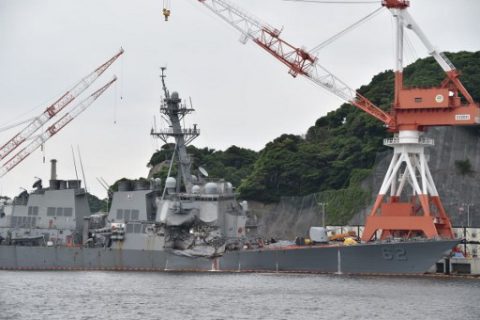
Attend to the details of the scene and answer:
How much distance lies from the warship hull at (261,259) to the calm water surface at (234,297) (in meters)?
1.21

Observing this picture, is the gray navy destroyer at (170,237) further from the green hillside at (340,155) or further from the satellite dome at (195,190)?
the green hillside at (340,155)

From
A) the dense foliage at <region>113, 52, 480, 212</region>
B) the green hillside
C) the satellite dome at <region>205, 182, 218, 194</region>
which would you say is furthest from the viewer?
the dense foliage at <region>113, 52, 480, 212</region>

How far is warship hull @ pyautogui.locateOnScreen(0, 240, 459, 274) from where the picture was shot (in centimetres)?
5641

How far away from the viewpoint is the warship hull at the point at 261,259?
56406 mm

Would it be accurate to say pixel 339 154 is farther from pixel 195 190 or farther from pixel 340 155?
pixel 195 190

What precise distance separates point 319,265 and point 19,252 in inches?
822

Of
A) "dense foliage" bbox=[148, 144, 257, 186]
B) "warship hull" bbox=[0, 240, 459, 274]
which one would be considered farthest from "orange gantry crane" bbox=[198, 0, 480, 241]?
"dense foliage" bbox=[148, 144, 257, 186]

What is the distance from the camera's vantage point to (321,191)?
88062 mm

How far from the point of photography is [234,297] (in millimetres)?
48219

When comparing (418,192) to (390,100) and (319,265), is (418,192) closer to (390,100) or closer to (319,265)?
(319,265)

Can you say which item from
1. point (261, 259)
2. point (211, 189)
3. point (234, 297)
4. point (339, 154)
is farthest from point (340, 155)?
point (234, 297)

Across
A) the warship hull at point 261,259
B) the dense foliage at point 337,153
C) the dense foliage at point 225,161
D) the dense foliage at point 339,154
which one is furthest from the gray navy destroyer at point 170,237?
the dense foliage at point 225,161

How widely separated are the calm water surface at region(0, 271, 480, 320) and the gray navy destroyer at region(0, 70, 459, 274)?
1.50 m

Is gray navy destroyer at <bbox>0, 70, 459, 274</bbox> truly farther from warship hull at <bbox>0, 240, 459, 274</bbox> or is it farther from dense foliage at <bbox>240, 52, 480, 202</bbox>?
dense foliage at <bbox>240, 52, 480, 202</bbox>
